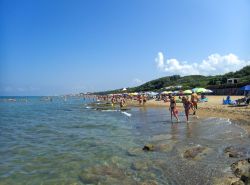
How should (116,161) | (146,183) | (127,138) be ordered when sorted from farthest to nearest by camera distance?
1. (127,138)
2. (116,161)
3. (146,183)

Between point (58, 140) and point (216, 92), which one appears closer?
point (58, 140)

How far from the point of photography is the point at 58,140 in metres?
16.6

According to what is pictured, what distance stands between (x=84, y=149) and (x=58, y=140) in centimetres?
356

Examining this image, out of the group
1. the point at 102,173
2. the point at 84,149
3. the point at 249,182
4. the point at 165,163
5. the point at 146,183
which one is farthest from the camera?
the point at 84,149

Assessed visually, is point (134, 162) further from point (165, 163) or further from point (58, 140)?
point (58, 140)

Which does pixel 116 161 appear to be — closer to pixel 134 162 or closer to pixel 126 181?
pixel 134 162

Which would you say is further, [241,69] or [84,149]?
[241,69]

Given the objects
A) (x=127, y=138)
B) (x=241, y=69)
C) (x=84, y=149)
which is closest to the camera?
(x=84, y=149)

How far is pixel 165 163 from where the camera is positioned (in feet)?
32.6

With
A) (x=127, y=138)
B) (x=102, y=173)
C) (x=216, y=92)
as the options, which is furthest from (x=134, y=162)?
Result: (x=216, y=92)

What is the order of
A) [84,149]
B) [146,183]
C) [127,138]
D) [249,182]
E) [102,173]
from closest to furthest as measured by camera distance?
[249,182], [146,183], [102,173], [84,149], [127,138]

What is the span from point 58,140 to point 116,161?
6.66 metres

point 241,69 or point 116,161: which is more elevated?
point 241,69

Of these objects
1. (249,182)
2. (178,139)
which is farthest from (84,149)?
(249,182)
